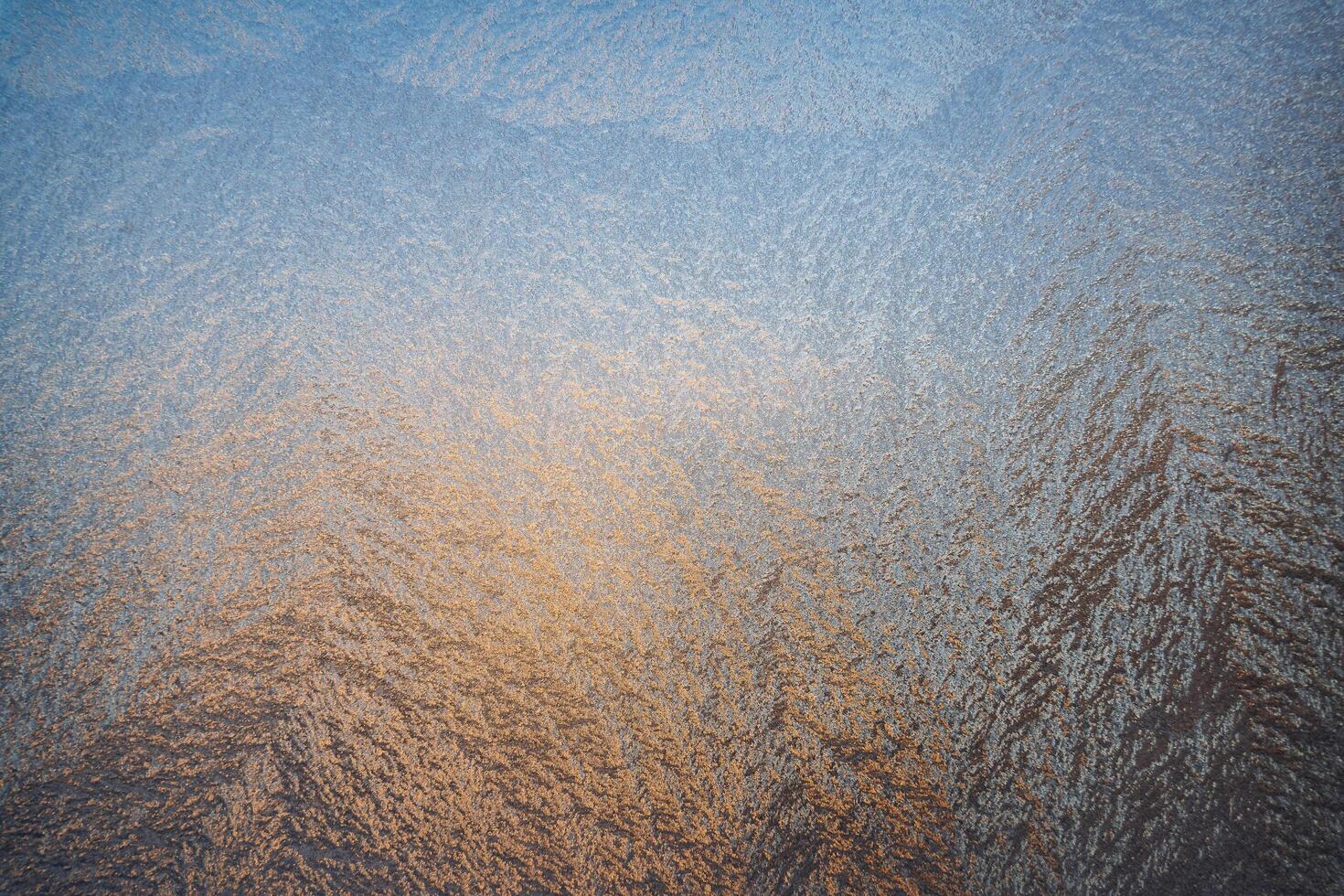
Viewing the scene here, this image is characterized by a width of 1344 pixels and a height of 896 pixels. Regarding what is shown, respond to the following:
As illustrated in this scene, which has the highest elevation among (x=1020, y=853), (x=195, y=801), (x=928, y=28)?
(x=928, y=28)

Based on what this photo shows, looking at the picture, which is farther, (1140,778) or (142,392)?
(142,392)

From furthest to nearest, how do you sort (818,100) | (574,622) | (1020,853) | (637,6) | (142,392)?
1. (637,6)
2. (818,100)
3. (142,392)
4. (574,622)
5. (1020,853)

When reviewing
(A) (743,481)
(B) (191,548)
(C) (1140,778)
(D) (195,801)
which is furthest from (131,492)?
(C) (1140,778)

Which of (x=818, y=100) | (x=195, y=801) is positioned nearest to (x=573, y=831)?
(x=195, y=801)

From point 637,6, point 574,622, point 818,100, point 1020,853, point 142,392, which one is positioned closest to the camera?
point 1020,853

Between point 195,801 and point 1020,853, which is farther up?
point 1020,853

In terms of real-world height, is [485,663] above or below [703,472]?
below

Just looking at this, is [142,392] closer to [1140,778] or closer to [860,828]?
[860,828]
